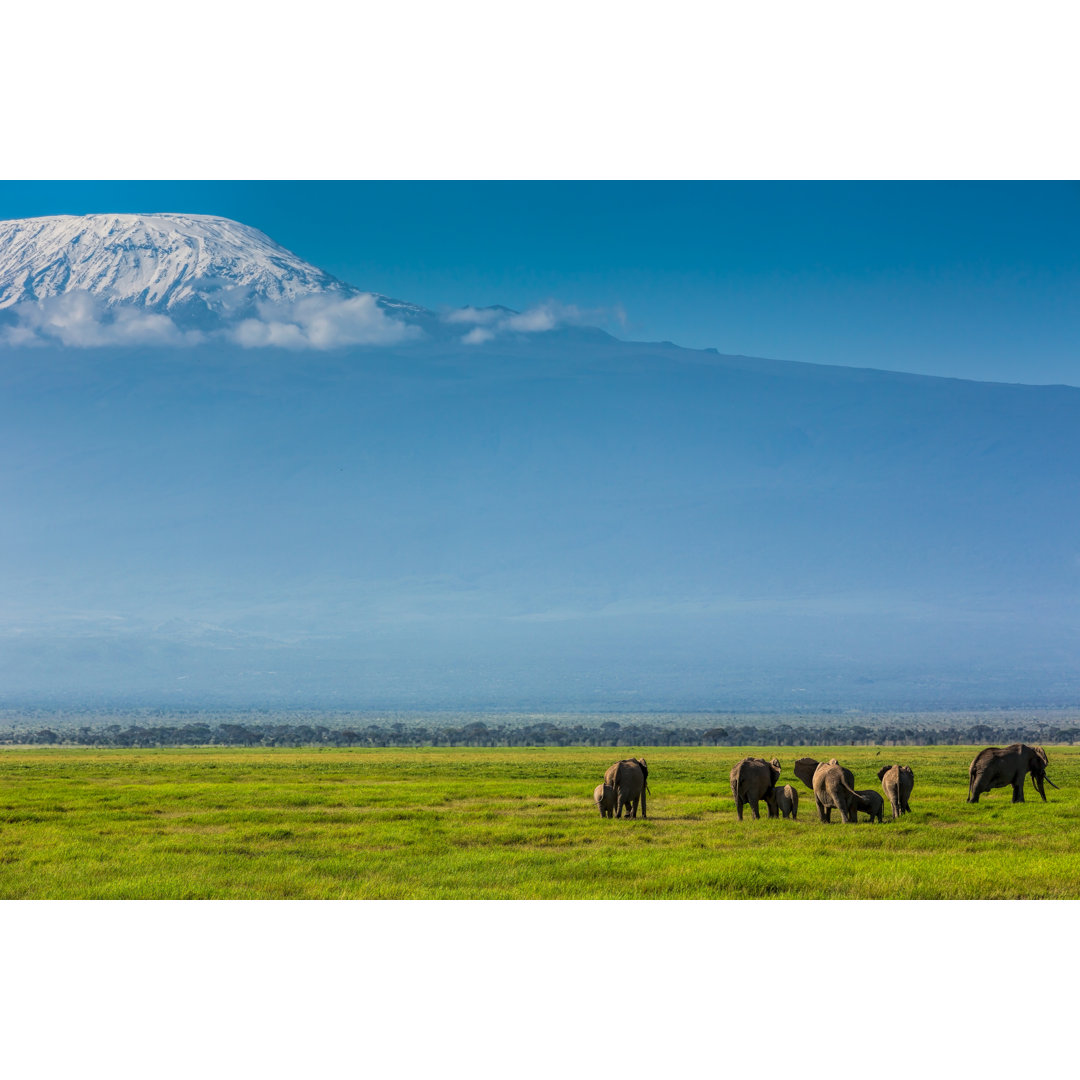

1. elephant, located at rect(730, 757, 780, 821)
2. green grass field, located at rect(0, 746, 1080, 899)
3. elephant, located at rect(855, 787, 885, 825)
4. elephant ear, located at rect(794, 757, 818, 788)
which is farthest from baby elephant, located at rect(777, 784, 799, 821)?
elephant ear, located at rect(794, 757, 818, 788)


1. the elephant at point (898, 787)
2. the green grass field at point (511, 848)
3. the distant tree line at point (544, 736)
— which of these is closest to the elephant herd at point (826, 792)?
the elephant at point (898, 787)

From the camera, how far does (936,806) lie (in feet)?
68.1

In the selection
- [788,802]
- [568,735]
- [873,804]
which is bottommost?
[568,735]

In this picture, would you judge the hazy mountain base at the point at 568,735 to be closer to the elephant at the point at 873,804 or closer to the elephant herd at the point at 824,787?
the elephant herd at the point at 824,787

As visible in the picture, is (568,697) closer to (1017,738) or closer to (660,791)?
(1017,738)

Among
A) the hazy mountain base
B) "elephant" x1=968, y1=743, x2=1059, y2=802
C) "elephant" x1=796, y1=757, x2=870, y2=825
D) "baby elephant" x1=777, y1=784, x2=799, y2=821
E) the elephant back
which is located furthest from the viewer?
the hazy mountain base

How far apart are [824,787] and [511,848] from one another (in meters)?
5.70

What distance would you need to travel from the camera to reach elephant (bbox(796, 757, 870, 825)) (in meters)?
17.2

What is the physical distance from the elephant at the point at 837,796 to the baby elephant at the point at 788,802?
0.50 meters

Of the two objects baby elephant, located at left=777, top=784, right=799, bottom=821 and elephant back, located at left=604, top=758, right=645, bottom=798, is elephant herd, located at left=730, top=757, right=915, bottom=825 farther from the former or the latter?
elephant back, located at left=604, top=758, right=645, bottom=798

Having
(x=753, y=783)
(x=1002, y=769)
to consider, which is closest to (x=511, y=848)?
(x=753, y=783)

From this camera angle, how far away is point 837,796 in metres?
17.2

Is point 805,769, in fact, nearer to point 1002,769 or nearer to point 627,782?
point 1002,769
